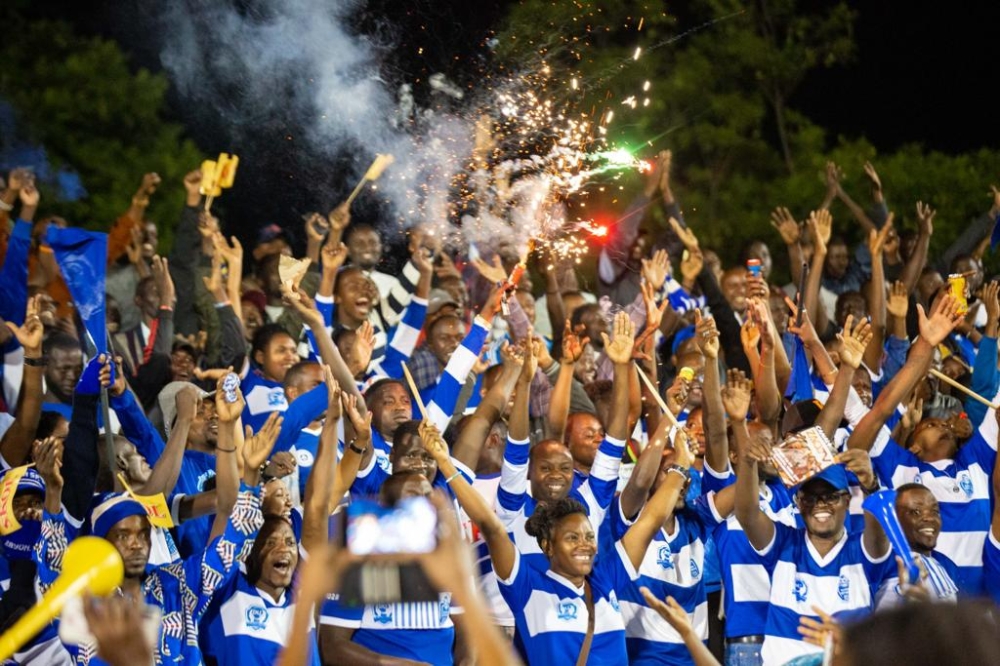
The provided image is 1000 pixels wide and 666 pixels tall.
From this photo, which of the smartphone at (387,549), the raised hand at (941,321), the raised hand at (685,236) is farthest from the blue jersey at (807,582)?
the smartphone at (387,549)

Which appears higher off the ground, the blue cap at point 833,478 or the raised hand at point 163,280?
the raised hand at point 163,280

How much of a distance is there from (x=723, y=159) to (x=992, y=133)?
363 centimetres

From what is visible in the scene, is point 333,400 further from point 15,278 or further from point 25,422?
point 15,278

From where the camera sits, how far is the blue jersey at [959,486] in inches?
279

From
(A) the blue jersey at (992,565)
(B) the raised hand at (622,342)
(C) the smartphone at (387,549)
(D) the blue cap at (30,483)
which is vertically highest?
(B) the raised hand at (622,342)

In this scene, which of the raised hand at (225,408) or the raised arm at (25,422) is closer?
the raised hand at (225,408)

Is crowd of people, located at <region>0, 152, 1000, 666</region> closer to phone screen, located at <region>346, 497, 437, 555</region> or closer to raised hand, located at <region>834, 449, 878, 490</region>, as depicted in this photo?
raised hand, located at <region>834, 449, 878, 490</region>

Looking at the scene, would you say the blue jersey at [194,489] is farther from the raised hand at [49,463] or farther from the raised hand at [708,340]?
the raised hand at [708,340]

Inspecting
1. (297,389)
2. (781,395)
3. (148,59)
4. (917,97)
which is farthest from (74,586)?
(917,97)

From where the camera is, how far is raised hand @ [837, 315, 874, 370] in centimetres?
730

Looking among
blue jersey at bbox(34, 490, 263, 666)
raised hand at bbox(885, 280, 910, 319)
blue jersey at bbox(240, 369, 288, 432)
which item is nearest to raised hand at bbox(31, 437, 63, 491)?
blue jersey at bbox(34, 490, 263, 666)

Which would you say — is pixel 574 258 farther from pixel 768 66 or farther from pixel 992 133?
pixel 992 133

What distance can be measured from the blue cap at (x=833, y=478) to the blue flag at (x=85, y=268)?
3559mm

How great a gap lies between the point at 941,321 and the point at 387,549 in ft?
16.7
